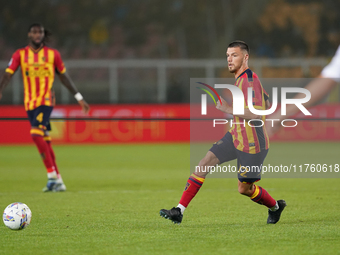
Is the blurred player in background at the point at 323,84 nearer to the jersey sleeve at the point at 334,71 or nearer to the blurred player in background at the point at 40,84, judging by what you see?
the jersey sleeve at the point at 334,71

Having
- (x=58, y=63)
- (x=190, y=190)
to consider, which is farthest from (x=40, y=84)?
A: (x=190, y=190)

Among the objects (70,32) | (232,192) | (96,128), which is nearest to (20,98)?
(96,128)

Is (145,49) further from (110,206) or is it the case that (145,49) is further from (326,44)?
(110,206)

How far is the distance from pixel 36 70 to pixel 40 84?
0.21 m

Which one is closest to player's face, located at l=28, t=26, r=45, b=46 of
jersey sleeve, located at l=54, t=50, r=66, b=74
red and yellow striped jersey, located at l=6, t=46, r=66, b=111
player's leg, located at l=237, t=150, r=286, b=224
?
red and yellow striped jersey, located at l=6, t=46, r=66, b=111

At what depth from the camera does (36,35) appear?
7.92 m

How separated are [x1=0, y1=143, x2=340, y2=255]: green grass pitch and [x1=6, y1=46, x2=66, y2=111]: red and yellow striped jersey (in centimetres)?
137

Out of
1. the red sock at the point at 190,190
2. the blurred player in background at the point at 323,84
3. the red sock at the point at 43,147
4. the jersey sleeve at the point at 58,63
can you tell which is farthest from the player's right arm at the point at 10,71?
the blurred player in background at the point at 323,84

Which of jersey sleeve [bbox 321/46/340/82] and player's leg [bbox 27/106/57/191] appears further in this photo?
player's leg [bbox 27/106/57/191]

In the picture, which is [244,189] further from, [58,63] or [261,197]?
[58,63]

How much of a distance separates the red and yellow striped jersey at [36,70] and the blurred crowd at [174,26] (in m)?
19.1

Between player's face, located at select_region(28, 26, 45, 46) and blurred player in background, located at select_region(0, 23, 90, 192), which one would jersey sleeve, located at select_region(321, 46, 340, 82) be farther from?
player's face, located at select_region(28, 26, 45, 46)

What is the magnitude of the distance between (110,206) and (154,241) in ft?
6.82

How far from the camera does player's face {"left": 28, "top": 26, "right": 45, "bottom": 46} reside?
788 cm
